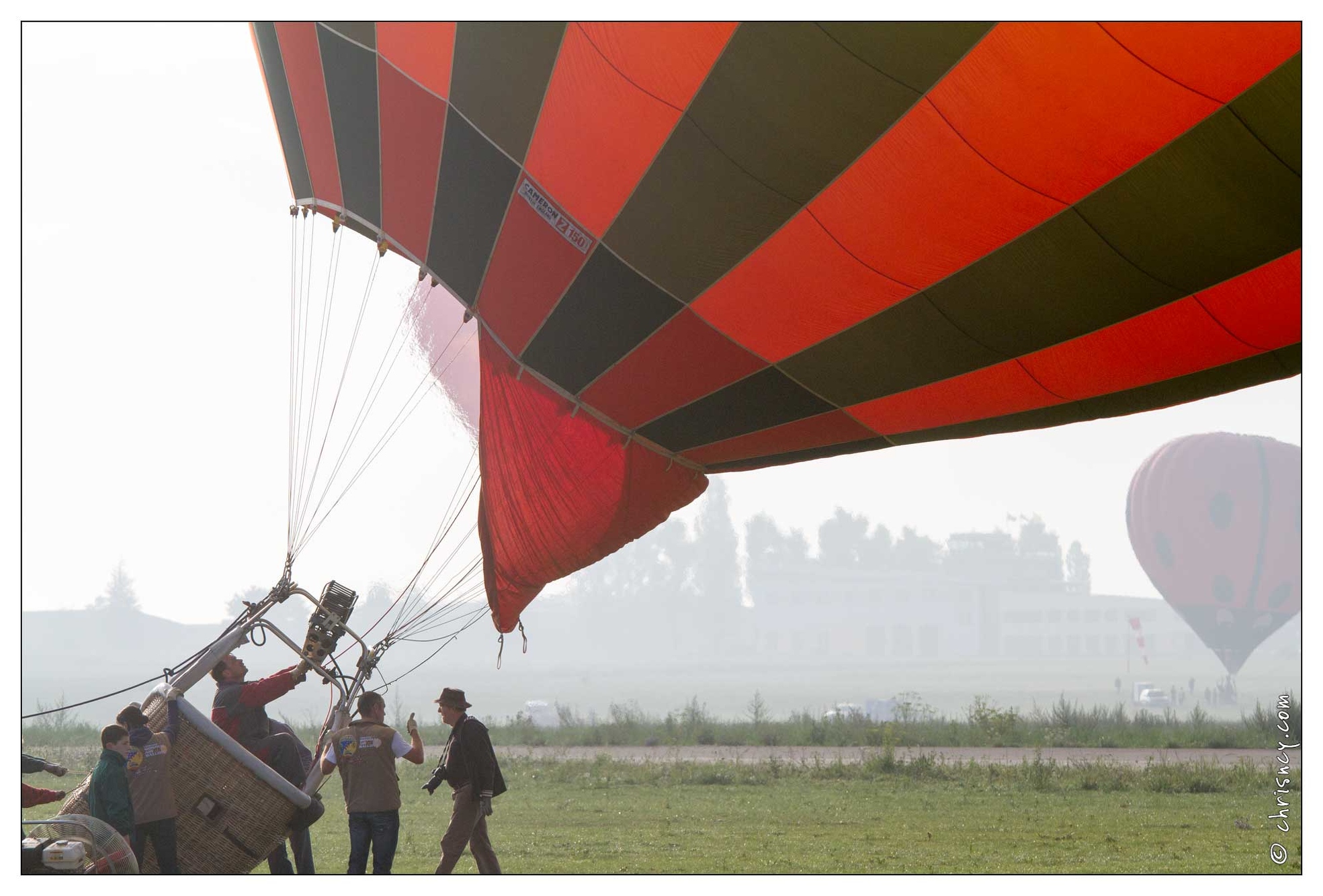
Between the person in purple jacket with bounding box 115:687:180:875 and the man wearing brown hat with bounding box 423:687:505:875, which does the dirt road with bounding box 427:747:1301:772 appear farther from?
the person in purple jacket with bounding box 115:687:180:875

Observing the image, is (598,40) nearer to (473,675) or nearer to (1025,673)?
(1025,673)

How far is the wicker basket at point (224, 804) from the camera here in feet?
17.8

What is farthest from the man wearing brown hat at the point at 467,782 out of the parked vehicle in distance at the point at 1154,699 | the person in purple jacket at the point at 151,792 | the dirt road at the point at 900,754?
the parked vehicle in distance at the point at 1154,699

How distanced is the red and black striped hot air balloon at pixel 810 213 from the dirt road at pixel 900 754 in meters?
8.83

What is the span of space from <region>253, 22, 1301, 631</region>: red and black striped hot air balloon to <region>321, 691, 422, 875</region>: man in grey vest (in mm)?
1926

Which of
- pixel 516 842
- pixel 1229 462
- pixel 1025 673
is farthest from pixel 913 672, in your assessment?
pixel 516 842

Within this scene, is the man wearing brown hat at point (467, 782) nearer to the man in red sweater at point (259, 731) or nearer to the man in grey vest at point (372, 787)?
the man in grey vest at point (372, 787)

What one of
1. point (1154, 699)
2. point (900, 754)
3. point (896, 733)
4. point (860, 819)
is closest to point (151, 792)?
point (860, 819)

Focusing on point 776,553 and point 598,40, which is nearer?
Result: point 598,40

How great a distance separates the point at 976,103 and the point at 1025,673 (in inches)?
4892

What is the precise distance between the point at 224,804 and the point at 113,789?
0.48 m

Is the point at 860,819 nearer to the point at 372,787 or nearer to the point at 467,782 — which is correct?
the point at 467,782

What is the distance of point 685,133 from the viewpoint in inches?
195

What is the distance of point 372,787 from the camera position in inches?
246
